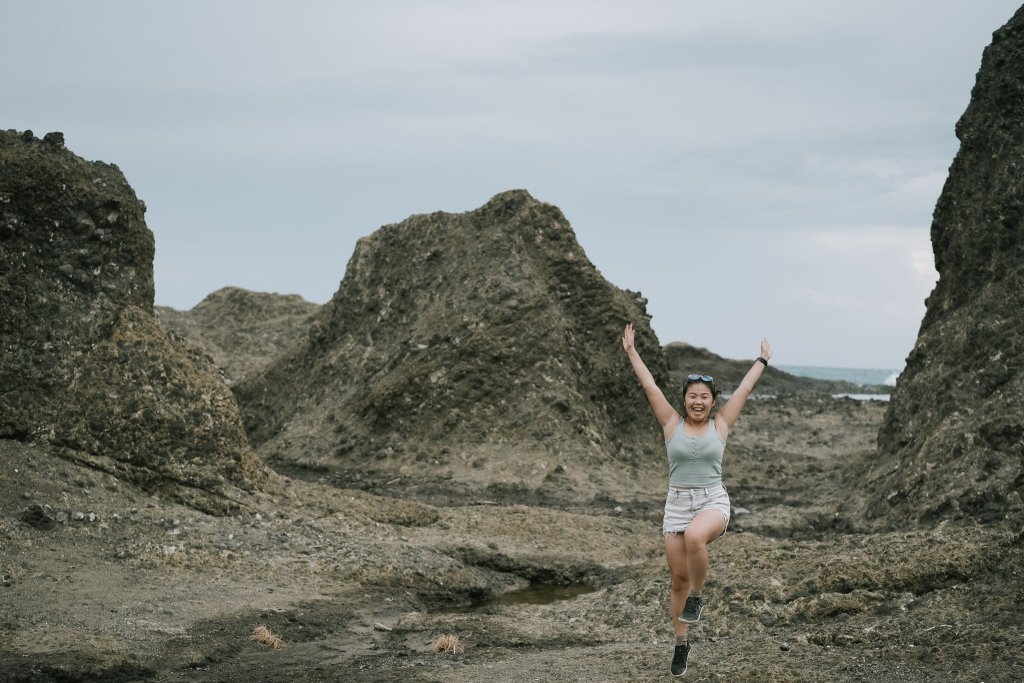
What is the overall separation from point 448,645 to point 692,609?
3029mm

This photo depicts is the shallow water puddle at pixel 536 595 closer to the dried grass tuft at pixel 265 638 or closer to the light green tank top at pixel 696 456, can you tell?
the dried grass tuft at pixel 265 638

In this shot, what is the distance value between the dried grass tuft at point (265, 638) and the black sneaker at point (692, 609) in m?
4.21

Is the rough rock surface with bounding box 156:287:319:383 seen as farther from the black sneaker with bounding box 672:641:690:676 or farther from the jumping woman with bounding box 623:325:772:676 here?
the jumping woman with bounding box 623:325:772:676

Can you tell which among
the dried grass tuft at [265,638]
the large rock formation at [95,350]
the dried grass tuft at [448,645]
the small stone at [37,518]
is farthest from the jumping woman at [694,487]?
the large rock formation at [95,350]

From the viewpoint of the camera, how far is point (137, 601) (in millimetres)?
12062

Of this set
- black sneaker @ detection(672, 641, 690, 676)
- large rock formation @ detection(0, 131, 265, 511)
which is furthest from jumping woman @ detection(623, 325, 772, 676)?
large rock formation @ detection(0, 131, 265, 511)

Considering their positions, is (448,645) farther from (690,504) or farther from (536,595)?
(536,595)

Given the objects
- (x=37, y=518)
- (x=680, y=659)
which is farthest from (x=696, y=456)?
(x=37, y=518)

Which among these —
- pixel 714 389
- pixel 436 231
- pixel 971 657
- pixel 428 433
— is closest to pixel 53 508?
pixel 714 389

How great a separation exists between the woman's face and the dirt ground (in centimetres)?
209

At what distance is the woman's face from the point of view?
8438mm

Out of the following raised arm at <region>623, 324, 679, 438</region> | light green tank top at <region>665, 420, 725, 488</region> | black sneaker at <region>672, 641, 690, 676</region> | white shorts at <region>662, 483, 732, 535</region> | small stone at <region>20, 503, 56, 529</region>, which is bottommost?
black sneaker at <region>672, 641, 690, 676</region>

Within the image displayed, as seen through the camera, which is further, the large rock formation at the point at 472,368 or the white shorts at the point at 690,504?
the large rock formation at the point at 472,368

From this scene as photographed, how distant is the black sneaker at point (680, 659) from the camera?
9039 millimetres
